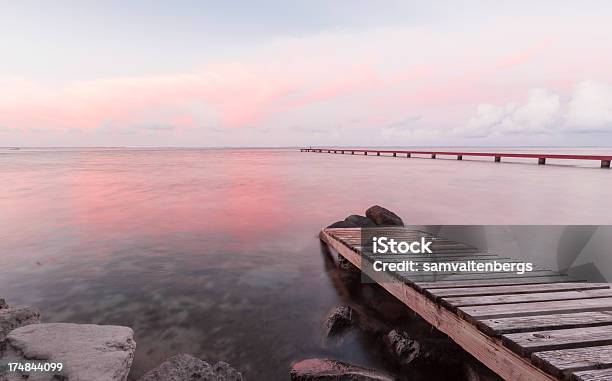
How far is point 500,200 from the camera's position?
52.6ft

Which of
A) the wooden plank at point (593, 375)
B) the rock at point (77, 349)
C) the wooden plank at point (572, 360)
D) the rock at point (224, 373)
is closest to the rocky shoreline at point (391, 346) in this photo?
the rock at point (224, 373)

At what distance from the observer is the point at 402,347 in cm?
415

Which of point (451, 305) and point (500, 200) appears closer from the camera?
point (451, 305)

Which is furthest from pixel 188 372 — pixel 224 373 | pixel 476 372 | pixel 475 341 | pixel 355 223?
pixel 355 223

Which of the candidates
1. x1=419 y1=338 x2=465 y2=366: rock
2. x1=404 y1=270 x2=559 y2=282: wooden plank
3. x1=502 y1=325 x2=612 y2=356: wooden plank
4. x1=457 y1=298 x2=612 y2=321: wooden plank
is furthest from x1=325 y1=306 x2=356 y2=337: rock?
x1=502 y1=325 x2=612 y2=356: wooden plank

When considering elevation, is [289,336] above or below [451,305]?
below

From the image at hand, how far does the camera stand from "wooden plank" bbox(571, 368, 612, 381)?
2346 millimetres

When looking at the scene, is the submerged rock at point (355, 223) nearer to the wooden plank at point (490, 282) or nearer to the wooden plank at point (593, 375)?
the wooden plank at point (490, 282)

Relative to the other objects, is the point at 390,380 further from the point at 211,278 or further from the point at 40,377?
the point at 211,278

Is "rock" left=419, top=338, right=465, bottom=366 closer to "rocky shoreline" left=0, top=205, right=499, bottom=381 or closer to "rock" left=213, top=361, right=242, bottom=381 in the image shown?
"rocky shoreline" left=0, top=205, right=499, bottom=381

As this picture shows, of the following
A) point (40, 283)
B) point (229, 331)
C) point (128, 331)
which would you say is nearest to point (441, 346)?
point (229, 331)

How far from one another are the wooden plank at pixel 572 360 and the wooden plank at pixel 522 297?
36.0 inches

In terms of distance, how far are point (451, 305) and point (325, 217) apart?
9104mm

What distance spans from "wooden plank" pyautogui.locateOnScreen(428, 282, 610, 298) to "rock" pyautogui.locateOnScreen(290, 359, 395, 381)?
3.65ft
